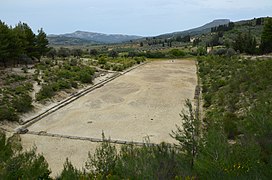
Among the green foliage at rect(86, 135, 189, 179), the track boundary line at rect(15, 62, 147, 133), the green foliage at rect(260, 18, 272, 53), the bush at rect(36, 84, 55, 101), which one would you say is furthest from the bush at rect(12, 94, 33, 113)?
the green foliage at rect(260, 18, 272, 53)

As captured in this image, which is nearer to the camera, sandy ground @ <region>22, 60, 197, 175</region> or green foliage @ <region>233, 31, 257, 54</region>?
sandy ground @ <region>22, 60, 197, 175</region>

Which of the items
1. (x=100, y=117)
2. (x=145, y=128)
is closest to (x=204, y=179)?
(x=145, y=128)

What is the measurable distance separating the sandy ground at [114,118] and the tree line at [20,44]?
32.5 feet

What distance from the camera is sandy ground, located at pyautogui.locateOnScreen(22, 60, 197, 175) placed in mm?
13062

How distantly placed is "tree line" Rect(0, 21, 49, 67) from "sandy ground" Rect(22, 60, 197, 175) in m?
9.91

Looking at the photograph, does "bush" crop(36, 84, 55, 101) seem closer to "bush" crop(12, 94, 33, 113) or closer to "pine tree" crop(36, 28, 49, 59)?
"bush" crop(12, 94, 33, 113)

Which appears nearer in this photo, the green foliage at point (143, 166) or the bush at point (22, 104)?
the green foliage at point (143, 166)

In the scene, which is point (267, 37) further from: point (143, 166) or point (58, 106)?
point (143, 166)

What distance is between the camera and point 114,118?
685 inches

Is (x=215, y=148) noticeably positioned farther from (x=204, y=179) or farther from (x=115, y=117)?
(x=115, y=117)

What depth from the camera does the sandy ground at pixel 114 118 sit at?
13.1 m

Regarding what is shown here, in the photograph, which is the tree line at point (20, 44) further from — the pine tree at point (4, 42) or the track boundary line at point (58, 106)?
the track boundary line at point (58, 106)

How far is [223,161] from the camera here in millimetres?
5582

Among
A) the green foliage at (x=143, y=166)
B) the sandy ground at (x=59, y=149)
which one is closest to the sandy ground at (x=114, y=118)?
the sandy ground at (x=59, y=149)
